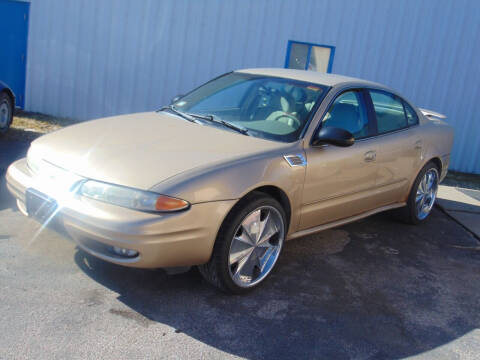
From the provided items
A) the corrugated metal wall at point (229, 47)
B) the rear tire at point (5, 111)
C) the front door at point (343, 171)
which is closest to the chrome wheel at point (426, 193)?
the front door at point (343, 171)

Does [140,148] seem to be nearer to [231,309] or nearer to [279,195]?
[279,195]

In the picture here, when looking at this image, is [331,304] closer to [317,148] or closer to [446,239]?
[317,148]

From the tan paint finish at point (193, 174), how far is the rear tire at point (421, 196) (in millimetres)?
641

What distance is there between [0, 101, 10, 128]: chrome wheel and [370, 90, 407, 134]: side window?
5.47 metres

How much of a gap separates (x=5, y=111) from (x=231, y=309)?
230 inches

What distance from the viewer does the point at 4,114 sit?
25.8 ft

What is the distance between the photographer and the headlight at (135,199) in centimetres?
317

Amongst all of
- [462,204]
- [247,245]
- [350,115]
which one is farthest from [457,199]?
[247,245]

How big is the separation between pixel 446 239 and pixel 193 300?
3277 mm

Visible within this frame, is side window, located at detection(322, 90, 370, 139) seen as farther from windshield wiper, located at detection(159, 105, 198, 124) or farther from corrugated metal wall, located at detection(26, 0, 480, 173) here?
corrugated metal wall, located at detection(26, 0, 480, 173)

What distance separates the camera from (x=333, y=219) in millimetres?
4613

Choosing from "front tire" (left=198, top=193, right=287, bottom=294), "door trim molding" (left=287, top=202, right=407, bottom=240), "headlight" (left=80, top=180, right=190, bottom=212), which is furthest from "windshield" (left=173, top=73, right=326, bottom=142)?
"headlight" (left=80, top=180, right=190, bottom=212)

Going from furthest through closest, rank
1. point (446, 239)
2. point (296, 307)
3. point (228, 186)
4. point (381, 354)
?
point (446, 239) < point (296, 307) < point (228, 186) < point (381, 354)

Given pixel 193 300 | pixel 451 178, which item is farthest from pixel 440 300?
pixel 451 178
